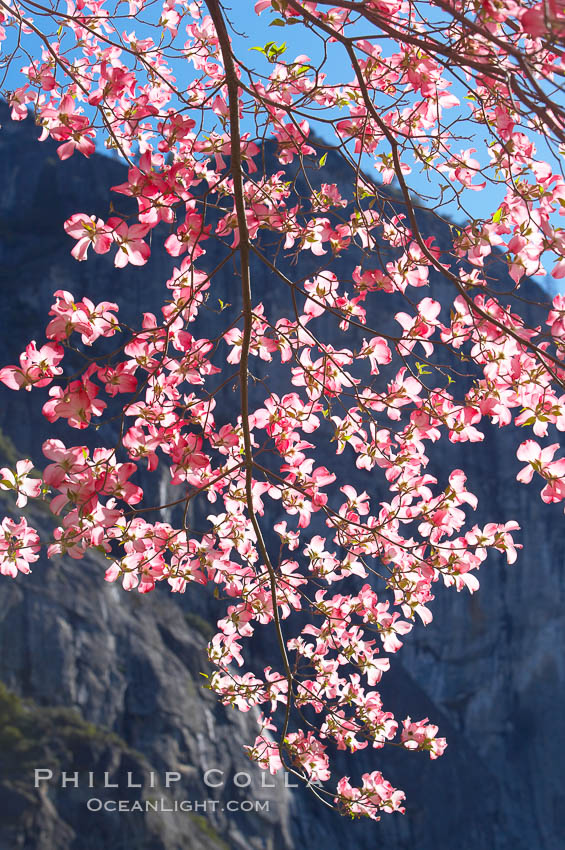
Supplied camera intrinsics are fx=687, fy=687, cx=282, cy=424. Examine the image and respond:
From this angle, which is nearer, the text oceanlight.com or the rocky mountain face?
the text oceanlight.com

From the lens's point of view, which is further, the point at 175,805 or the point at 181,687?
the point at 181,687

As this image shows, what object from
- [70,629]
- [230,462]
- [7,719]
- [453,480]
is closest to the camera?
[453,480]

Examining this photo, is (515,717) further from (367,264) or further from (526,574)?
(367,264)

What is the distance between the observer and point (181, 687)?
13711mm

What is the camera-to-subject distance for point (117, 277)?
19734mm

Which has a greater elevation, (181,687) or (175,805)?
(181,687)

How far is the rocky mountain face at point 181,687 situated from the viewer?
11.8m

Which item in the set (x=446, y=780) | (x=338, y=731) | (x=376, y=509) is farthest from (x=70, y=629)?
(x=338, y=731)

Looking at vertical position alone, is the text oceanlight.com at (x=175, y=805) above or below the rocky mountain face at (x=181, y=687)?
below

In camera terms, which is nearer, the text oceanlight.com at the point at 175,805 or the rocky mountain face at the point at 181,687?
the text oceanlight.com at the point at 175,805

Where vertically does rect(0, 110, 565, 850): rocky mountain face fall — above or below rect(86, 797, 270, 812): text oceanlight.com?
above

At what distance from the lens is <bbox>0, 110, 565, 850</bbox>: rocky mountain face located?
38.5ft

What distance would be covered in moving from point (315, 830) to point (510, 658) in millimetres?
7976

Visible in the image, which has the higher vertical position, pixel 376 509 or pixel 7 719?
pixel 376 509
